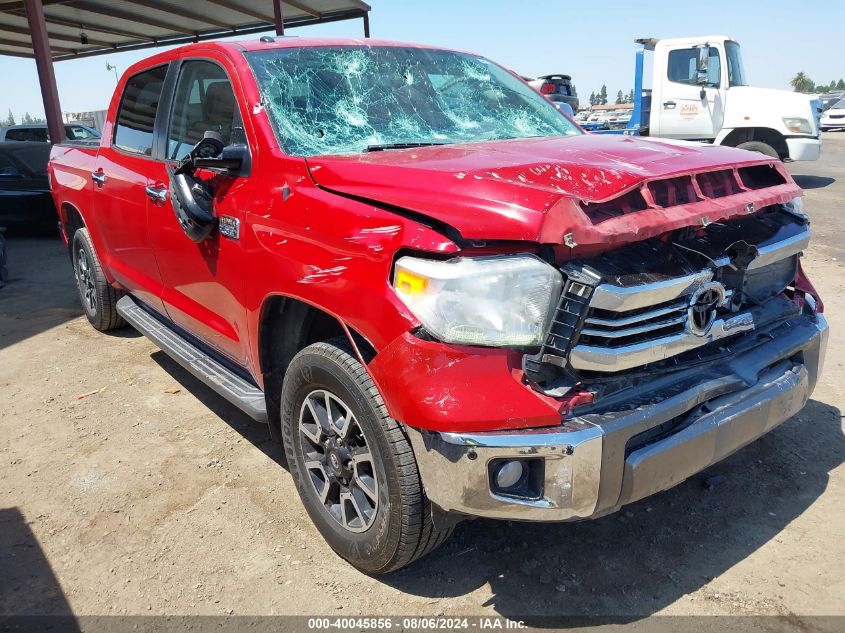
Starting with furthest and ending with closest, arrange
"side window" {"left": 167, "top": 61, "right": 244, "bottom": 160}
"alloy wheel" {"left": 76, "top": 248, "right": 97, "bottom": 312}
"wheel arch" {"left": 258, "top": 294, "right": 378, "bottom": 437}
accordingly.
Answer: "alloy wheel" {"left": 76, "top": 248, "right": 97, "bottom": 312} → "side window" {"left": 167, "top": 61, "right": 244, "bottom": 160} → "wheel arch" {"left": 258, "top": 294, "right": 378, "bottom": 437}

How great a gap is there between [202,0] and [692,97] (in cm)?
903

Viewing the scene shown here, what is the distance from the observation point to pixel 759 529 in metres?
2.68

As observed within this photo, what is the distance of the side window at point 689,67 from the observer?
11562mm

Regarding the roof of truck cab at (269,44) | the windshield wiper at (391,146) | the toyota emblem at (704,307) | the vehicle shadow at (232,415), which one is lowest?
the vehicle shadow at (232,415)

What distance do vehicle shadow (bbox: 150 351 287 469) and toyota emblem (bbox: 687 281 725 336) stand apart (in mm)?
1990

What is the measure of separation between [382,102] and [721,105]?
10.3 meters

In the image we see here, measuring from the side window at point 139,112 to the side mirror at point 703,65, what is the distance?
32.1 feet

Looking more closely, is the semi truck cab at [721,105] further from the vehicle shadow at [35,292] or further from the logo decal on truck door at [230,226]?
the logo decal on truck door at [230,226]

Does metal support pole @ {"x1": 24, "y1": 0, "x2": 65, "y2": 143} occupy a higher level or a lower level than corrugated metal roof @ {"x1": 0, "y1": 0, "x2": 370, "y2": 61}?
lower

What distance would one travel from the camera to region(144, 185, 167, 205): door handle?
11.2ft

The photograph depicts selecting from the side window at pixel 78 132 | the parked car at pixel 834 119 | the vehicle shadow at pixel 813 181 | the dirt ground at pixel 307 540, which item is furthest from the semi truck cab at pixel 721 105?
the parked car at pixel 834 119

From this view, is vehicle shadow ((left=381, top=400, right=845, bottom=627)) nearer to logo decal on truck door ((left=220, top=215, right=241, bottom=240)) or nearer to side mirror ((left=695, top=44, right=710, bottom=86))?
→ logo decal on truck door ((left=220, top=215, right=241, bottom=240))

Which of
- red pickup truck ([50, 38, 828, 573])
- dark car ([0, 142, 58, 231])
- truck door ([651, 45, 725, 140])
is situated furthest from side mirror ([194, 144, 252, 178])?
truck door ([651, 45, 725, 140])

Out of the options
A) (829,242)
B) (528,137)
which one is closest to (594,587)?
(528,137)
